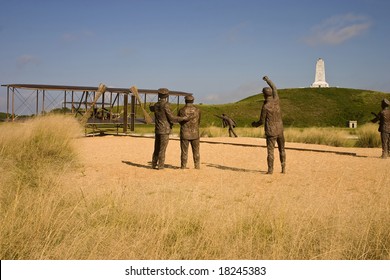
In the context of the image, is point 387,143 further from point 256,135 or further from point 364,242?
point 256,135

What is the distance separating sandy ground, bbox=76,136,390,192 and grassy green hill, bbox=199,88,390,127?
95.9ft

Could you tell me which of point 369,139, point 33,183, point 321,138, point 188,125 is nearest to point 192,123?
point 188,125

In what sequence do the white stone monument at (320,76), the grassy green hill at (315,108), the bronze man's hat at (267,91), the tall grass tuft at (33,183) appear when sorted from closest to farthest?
the tall grass tuft at (33,183), the bronze man's hat at (267,91), the grassy green hill at (315,108), the white stone monument at (320,76)

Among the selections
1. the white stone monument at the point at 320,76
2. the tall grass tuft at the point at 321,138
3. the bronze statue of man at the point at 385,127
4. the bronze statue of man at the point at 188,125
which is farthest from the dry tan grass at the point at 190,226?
the white stone monument at the point at 320,76

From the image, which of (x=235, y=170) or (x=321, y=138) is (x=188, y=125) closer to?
(x=235, y=170)

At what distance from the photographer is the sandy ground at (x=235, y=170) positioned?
8078 mm

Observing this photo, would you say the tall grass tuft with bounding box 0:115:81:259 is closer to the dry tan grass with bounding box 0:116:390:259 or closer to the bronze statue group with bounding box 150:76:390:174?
the dry tan grass with bounding box 0:116:390:259

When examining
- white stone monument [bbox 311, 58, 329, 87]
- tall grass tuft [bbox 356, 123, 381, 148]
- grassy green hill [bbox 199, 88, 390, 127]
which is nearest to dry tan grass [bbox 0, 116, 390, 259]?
tall grass tuft [bbox 356, 123, 381, 148]

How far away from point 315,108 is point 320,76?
21354mm

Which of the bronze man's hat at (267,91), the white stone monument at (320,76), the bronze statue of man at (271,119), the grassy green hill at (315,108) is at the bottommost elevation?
the bronze statue of man at (271,119)

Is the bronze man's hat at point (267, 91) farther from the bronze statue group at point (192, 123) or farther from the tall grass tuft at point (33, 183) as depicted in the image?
the tall grass tuft at point (33, 183)

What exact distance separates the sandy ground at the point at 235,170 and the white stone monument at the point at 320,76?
64433mm

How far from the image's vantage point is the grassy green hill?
1940 inches
